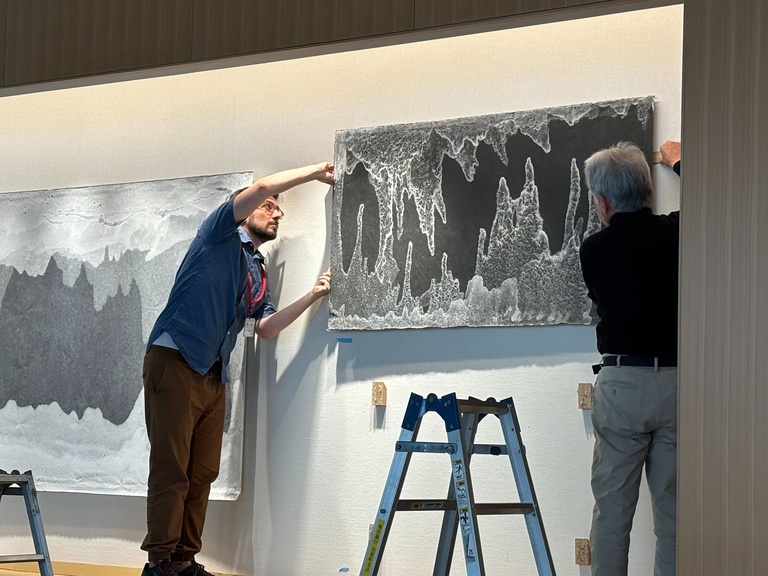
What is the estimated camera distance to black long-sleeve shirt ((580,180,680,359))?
328cm

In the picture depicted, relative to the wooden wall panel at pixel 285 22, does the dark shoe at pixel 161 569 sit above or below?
below

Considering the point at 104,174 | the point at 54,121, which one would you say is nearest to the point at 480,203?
the point at 104,174

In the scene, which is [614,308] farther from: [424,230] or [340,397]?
[340,397]

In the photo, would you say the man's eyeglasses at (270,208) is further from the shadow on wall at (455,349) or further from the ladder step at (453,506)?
the ladder step at (453,506)

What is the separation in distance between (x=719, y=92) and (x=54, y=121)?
3598 mm

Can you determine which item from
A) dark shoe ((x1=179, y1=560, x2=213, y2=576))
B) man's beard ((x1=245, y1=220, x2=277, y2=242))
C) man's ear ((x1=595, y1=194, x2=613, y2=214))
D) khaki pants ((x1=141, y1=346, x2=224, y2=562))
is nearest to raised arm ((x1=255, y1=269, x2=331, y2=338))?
man's beard ((x1=245, y1=220, x2=277, y2=242))

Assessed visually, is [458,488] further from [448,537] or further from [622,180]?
[622,180]

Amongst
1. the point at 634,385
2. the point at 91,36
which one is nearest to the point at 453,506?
the point at 634,385

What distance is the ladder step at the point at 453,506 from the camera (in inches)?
125

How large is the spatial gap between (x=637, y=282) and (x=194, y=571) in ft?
7.29

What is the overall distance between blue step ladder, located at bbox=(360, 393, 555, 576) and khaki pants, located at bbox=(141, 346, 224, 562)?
3.74 feet

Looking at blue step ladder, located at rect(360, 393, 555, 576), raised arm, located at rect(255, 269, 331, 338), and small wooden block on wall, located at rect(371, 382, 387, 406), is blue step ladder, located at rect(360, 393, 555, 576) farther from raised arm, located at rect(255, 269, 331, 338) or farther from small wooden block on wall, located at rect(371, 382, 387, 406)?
raised arm, located at rect(255, 269, 331, 338)

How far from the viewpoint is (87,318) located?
5.10 m

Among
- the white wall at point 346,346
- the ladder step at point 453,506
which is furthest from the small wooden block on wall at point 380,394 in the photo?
the ladder step at point 453,506
